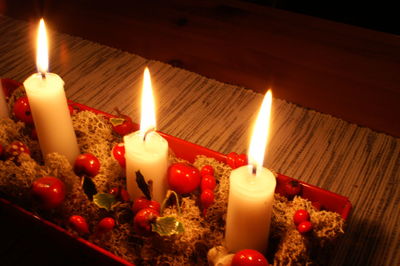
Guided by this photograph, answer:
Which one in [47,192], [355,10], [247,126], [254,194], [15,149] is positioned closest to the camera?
[254,194]

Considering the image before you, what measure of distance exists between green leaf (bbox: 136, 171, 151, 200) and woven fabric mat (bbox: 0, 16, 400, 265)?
42cm

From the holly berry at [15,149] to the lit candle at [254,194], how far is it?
0.42 metres

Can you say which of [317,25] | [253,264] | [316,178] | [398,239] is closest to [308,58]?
[317,25]

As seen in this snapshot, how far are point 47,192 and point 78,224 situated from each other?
8cm

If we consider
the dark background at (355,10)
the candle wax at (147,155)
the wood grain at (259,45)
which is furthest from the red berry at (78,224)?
the dark background at (355,10)

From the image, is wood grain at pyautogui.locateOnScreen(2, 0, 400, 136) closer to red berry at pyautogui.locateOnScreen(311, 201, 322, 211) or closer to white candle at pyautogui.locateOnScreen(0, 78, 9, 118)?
red berry at pyautogui.locateOnScreen(311, 201, 322, 211)

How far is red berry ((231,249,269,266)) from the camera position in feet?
2.11

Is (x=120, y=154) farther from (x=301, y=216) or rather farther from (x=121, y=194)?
(x=301, y=216)

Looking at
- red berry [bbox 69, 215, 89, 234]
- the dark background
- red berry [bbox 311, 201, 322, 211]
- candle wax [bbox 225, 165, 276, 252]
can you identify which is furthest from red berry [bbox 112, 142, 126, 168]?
the dark background

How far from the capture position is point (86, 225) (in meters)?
0.74

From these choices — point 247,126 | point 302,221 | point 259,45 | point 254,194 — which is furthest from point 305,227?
point 259,45

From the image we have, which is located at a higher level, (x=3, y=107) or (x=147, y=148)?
(x=3, y=107)

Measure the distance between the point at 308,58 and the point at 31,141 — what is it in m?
0.93

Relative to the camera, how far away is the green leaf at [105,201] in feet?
2.38
